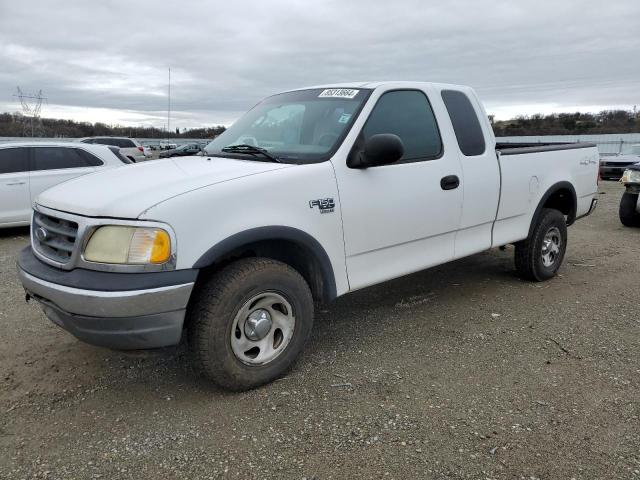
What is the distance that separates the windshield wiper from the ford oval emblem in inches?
55.3

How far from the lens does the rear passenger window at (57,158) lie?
882 centimetres

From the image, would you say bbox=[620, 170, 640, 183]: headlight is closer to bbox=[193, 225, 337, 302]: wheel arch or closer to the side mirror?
the side mirror

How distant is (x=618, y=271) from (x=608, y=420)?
3.72 metres

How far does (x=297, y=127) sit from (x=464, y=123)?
155 centimetres

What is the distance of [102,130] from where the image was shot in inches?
2224

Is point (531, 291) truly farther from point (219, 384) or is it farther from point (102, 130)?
point (102, 130)

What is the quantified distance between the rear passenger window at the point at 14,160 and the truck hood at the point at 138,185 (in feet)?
19.9

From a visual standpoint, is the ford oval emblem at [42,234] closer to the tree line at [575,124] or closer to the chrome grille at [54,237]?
the chrome grille at [54,237]

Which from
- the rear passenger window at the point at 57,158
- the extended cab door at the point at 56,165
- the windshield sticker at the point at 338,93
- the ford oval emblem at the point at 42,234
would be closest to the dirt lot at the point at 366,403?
the ford oval emblem at the point at 42,234

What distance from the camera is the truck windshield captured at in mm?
3660

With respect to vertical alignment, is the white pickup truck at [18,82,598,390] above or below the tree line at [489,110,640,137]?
below

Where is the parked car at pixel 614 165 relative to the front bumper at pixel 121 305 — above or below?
above

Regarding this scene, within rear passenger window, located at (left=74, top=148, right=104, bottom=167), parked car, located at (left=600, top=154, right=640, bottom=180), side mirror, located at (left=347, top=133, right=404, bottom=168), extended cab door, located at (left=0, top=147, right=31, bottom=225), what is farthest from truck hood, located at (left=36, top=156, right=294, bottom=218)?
parked car, located at (left=600, top=154, right=640, bottom=180)

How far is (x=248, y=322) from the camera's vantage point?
3186 millimetres
